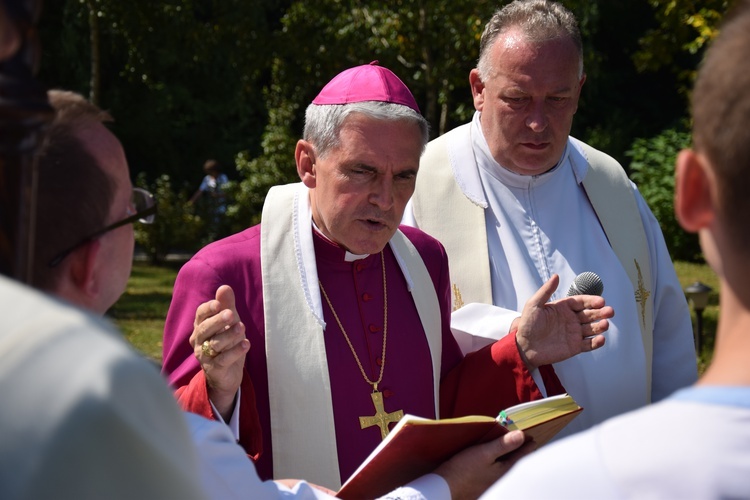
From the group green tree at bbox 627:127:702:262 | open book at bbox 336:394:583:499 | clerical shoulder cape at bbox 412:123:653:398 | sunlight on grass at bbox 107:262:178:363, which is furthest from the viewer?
green tree at bbox 627:127:702:262

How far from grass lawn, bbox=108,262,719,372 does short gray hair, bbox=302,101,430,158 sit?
6.28m

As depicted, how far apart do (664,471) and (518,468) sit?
0.21 metres

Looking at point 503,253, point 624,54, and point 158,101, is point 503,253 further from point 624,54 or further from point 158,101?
point 624,54

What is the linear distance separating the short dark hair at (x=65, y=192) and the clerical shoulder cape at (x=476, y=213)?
2.43 m

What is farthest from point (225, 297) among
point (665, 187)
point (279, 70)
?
point (665, 187)

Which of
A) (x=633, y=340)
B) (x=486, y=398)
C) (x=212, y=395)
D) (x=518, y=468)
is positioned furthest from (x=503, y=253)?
(x=518, y=468)

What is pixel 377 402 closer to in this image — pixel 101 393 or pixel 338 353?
pixel 338 353

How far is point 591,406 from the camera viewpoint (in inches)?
149

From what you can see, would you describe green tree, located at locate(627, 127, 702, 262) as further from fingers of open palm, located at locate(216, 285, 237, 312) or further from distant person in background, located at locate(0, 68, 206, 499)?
distant person in background, located at locate(0, 68, 206, 499)

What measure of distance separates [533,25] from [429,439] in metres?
2.04

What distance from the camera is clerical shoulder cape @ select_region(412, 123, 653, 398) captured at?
4020mm

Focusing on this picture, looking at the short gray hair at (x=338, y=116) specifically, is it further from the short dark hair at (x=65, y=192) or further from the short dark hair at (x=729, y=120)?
the short dark hair at (x=729, y=120)

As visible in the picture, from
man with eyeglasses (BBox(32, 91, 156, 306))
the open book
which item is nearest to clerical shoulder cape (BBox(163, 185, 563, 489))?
the open book

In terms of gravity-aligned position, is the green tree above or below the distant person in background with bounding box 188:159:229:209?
above
